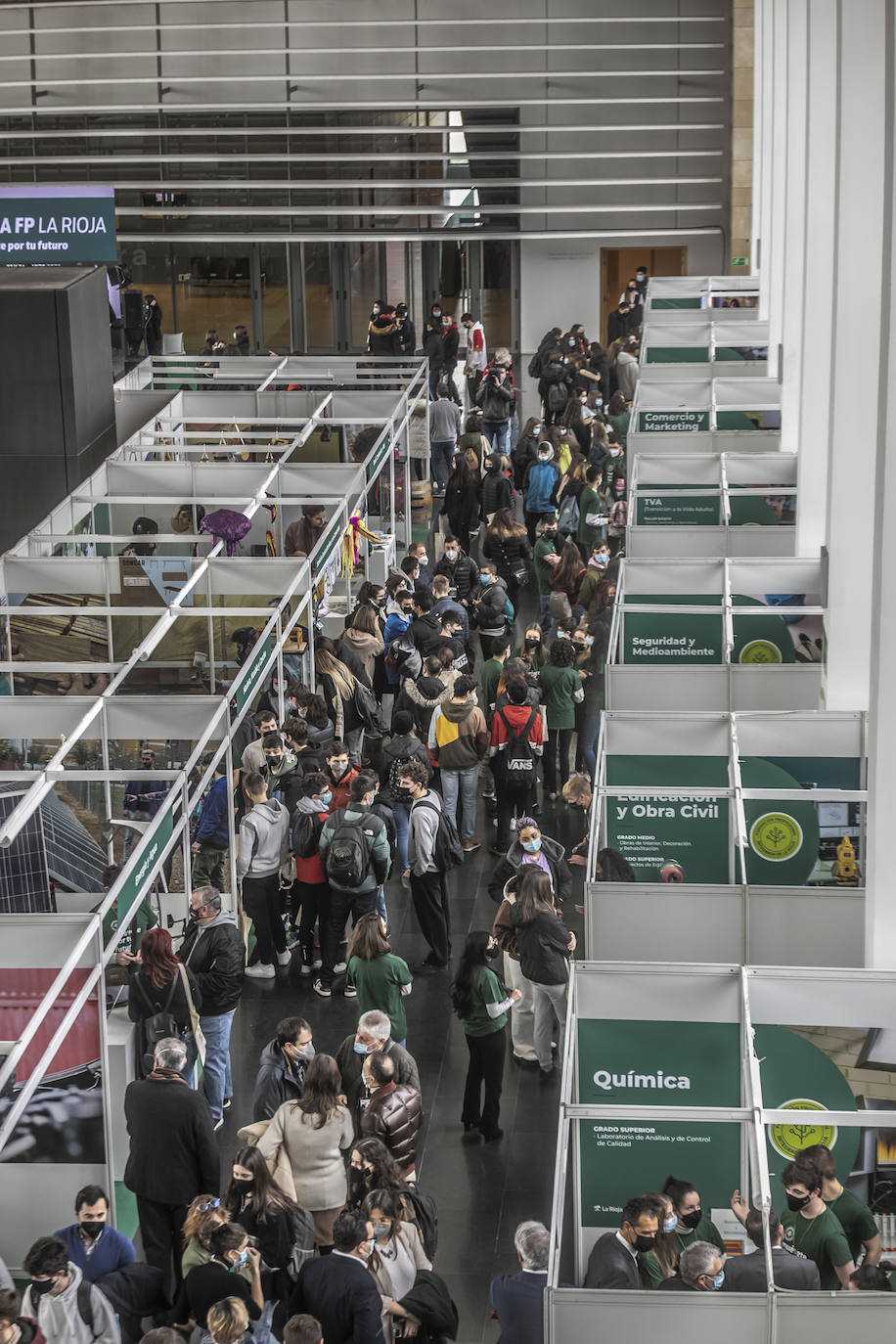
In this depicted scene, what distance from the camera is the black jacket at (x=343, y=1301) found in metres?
5.83

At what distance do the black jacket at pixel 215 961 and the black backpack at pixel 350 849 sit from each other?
1.18 meters

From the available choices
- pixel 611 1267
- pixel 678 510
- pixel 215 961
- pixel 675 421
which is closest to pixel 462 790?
pixel 215 961

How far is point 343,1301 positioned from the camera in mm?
5836

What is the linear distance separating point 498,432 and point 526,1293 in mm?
15566

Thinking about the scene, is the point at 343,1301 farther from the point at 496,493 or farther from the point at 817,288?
the point at 496,493

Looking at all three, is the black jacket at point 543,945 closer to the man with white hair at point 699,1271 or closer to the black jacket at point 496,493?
the man with white hair at point 699,1271

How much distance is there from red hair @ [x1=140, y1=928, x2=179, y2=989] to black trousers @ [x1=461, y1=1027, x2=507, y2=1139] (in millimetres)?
1545

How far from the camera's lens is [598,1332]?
17.7ft

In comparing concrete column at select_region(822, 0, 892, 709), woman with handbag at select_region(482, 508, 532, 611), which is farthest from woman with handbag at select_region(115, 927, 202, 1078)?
woman with handbag at select_region(482, 508, 532, 611)

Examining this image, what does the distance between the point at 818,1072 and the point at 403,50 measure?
23350 millimetres

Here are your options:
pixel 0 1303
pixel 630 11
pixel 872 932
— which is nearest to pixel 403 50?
pixel 630 11

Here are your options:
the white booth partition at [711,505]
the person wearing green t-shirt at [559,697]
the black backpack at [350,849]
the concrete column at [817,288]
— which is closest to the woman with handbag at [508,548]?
the white booth partition at [711,505]

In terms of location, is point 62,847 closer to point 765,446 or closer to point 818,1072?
point 818,1072

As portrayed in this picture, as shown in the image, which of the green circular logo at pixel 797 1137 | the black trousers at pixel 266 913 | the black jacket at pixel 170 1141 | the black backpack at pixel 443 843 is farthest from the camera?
the black trousers at pixel 266 913
